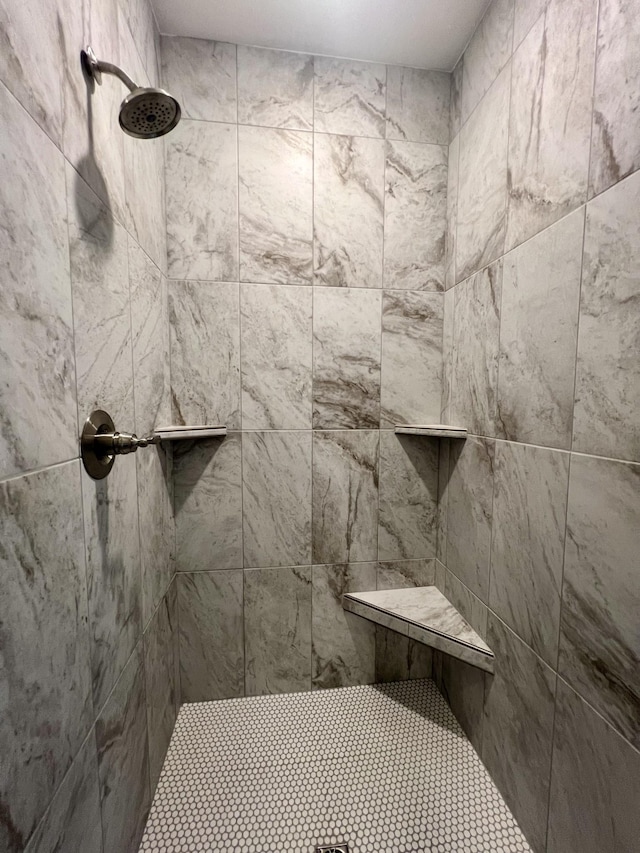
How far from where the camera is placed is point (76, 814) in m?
0.56

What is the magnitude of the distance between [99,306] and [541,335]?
37.2 inches

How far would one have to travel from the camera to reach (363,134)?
3.81ft

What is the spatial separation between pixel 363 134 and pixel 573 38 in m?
0.63

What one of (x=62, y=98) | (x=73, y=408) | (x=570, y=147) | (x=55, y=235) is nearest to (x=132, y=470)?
(x=73, y=408)

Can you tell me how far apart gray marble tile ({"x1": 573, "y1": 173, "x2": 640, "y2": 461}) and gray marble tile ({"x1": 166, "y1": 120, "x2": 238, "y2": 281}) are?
3.16 feet

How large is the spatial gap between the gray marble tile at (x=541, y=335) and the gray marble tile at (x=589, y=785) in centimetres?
53

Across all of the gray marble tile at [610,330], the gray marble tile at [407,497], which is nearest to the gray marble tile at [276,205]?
the gray marble tile at [407,497]

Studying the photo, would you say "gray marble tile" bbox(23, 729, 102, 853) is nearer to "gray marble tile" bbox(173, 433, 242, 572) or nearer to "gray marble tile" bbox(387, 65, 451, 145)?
"gray marble tile" bbox(173, 433, 242, 572)

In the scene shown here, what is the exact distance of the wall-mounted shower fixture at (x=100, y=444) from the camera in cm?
61

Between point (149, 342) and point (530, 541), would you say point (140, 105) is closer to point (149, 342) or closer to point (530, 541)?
point (149, 342)

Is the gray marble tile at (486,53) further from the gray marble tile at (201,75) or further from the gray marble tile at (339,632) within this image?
the gray marble tile at (339,632)

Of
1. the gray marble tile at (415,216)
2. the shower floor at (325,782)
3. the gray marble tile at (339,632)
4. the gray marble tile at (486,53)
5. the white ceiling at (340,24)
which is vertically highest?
the white ceiling at (340,24)

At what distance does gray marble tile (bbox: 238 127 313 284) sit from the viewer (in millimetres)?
1118

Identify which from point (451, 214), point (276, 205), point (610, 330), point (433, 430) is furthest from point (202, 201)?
point (610, 330)
